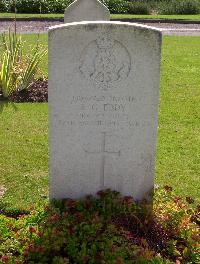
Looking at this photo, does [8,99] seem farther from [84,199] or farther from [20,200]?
[84,199]

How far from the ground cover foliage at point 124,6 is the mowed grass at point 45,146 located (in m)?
13.6

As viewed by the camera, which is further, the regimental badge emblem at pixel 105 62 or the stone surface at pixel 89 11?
the stone surface at pixel 89 11

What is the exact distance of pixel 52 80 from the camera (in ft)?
15.1

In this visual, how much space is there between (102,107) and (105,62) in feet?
1.40

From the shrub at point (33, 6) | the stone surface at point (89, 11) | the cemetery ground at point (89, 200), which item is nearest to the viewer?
the cemetery ground at point (89, 200)

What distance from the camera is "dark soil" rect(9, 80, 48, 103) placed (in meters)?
9.33

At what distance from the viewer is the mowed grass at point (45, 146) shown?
5.91 metres

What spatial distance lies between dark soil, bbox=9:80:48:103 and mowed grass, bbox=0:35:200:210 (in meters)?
0.29

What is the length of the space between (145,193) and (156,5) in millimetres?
23821

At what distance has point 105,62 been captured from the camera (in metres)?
4.61

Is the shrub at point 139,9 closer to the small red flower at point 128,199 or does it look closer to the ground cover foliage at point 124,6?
the ground cover foliage at point 124,6

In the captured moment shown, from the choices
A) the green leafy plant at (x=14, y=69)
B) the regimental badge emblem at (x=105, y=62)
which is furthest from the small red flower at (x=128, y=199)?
the green leafy plant at (x=14, y=69)

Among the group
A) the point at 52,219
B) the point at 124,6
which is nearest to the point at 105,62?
the point at 52,219

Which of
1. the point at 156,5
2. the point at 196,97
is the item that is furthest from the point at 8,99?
the point at 156,5
